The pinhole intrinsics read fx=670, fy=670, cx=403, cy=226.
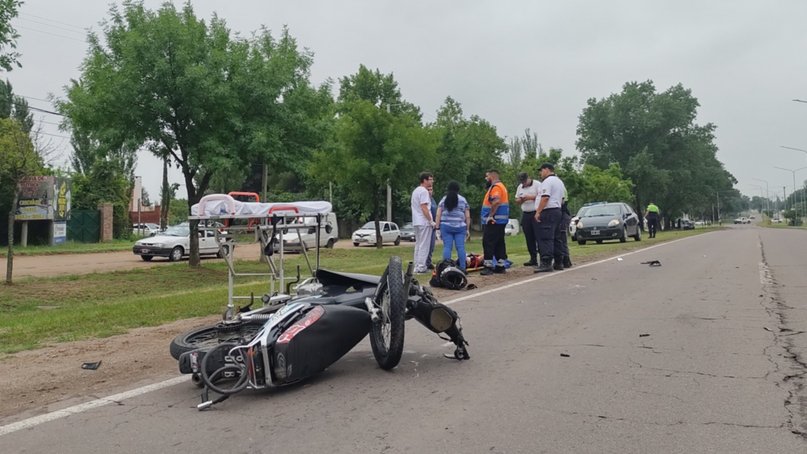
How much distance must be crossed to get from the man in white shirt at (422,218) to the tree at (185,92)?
637 cm

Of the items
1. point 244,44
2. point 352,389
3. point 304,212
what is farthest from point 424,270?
point 244,44

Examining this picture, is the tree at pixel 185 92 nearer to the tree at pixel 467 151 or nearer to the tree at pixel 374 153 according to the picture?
the tree at pixel 374 153

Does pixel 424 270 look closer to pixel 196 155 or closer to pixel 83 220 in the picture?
pixel 196 155

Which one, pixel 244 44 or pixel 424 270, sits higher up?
pixel 244 44

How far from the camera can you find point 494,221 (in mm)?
12328

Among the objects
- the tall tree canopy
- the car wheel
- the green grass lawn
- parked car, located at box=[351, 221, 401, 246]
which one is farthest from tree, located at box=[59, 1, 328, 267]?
the tall tree canopy

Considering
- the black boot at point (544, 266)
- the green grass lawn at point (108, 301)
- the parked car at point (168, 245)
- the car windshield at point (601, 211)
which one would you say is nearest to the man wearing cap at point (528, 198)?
the black boot at point (544, 266)

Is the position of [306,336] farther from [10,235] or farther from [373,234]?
[373,234]

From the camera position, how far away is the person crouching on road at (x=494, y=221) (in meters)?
12.2

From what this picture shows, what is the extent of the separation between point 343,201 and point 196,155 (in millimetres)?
41002

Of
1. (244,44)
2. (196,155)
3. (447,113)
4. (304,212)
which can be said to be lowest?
(304,212)

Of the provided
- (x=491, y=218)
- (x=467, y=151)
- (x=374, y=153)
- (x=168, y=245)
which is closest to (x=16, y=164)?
(x=491, y=218)

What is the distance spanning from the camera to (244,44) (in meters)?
17.9

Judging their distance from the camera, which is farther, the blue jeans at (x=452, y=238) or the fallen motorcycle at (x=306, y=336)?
the blue jeans at (x=452, y=238)
